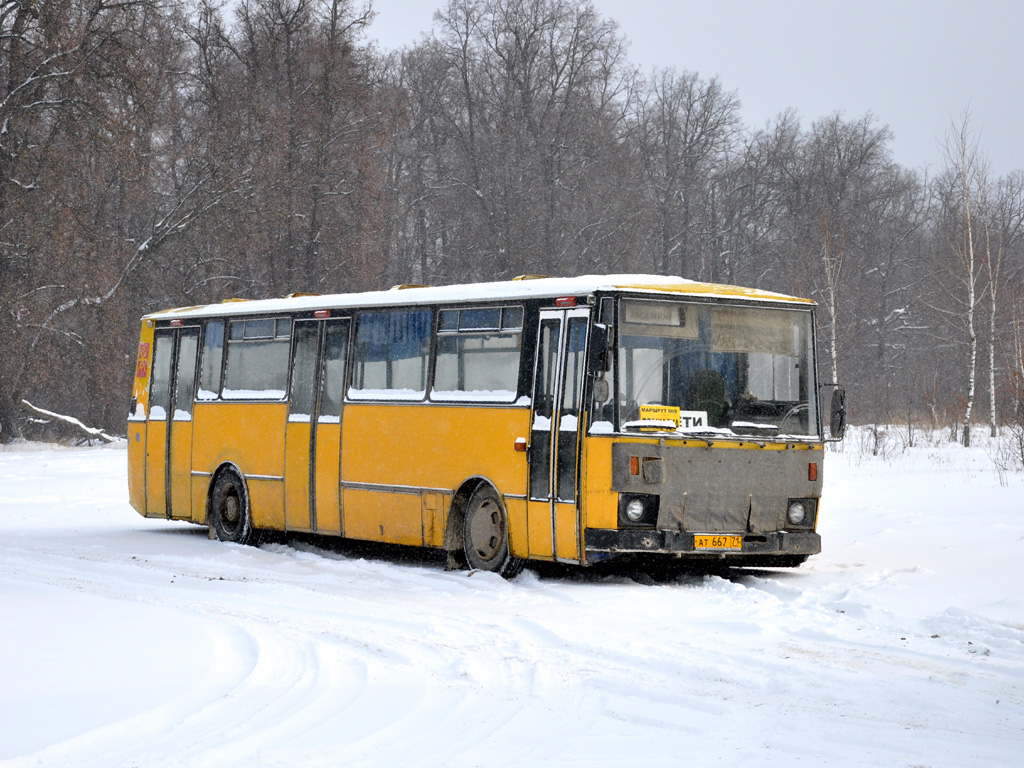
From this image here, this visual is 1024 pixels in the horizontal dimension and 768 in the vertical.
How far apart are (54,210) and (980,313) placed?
35.7m

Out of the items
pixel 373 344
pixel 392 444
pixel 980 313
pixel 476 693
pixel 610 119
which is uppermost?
pixel 610 119

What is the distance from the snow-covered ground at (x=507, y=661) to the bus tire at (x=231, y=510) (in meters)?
1.61

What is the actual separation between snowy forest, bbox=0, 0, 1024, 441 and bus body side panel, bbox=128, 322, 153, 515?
13.0m

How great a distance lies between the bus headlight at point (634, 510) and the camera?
12.7 metres

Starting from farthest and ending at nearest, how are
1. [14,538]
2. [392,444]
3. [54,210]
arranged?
[54,210] < [14,538] < [392,444]

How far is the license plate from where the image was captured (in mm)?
12836

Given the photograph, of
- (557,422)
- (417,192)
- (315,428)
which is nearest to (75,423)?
(417,192)

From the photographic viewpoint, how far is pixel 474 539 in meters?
14.2

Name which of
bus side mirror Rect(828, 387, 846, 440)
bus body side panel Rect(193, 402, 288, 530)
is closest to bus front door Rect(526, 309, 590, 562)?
bus side mirror Rect(828, 387, 846, 440)

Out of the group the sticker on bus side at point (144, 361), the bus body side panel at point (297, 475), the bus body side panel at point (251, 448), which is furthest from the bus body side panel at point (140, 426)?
the bus body side panel at point (297, 475)

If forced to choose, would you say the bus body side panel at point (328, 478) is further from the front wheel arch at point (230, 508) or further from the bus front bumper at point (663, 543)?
the bus front bumper at point (663, 543)

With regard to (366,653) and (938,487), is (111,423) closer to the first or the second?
(938,487)

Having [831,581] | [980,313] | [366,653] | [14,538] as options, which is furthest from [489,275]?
[366,653]

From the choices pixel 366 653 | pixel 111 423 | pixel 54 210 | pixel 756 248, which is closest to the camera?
pixel 366 653
